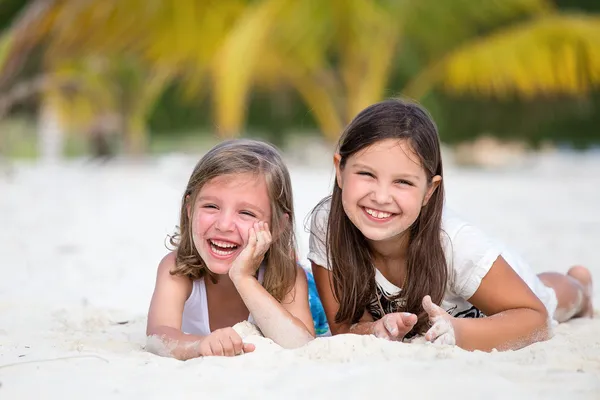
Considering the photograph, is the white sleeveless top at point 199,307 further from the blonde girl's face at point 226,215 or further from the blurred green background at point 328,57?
the blurred green background at point 328,57

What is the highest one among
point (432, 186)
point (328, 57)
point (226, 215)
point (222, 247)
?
point (328, 57)

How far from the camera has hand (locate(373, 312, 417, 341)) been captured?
232 cm

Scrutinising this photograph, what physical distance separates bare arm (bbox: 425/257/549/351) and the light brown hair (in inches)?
25.1

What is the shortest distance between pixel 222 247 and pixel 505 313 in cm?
96

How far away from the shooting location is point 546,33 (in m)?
10.6

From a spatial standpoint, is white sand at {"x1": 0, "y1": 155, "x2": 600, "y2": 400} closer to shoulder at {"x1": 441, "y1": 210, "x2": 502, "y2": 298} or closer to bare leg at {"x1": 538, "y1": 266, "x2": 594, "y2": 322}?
bare leg at {"x1": 538, "y1": 266, "x2": 594, "y2": 322}

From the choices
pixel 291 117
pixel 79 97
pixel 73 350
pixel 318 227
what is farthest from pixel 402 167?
pixel 291 117

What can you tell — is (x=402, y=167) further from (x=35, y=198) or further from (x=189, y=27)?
(x=189, y=27)

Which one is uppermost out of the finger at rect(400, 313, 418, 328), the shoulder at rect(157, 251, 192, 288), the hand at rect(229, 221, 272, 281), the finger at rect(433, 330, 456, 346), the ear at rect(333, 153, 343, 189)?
the ear at rect(333, 153, 343, 189)

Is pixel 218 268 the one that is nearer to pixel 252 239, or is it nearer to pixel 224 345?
pixel 252 239

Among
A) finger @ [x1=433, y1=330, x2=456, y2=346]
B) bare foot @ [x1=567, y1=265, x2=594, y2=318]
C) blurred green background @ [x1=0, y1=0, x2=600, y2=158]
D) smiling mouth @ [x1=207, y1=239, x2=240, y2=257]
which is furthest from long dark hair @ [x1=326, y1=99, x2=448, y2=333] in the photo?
blurred green background @ [x1=0, y1=0, x2=600, y2=158]

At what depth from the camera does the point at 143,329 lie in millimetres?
3010

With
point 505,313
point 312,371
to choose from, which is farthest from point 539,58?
point 312,371

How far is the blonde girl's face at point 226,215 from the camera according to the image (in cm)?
250
